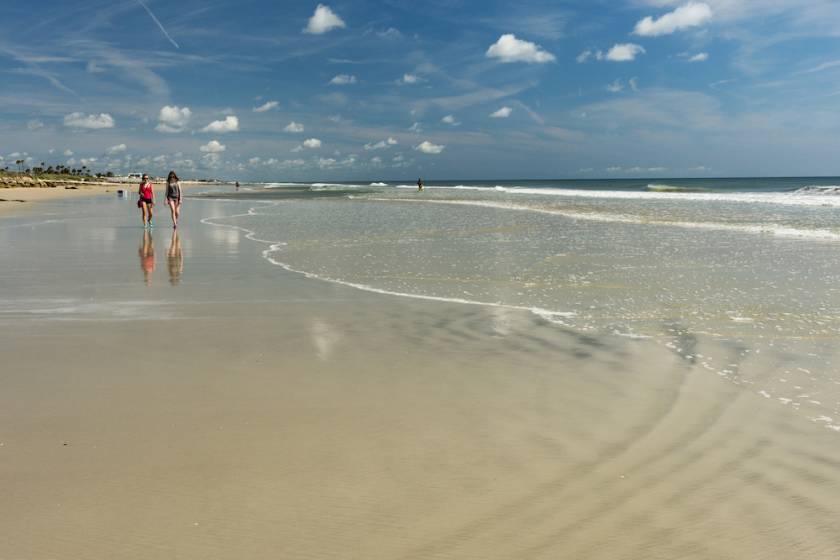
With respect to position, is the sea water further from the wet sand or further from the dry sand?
the dry sand

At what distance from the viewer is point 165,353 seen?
6.27 metres

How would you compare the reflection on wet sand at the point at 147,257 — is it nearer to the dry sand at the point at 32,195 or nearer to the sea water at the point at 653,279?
the sea water at the point at 653,279

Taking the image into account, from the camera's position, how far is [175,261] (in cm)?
1376

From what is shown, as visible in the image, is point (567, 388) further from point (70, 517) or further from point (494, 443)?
point (70, 517)

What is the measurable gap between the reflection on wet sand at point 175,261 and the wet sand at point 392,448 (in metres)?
3.84

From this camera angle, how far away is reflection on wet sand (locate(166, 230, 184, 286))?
11344 millimetres

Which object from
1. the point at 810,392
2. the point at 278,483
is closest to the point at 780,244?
the point at 810,392

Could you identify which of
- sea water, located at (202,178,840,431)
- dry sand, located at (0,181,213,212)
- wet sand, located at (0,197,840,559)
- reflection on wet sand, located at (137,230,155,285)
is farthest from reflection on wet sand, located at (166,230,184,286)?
dry sand, located at (0,181,213,212)

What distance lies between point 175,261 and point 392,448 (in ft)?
36.6

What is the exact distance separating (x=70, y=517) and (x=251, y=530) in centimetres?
96

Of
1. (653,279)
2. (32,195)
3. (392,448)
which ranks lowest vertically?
(392,448)

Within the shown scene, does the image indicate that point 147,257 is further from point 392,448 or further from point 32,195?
point 32,195

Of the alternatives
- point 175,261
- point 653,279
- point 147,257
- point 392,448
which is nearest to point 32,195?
point 147,257

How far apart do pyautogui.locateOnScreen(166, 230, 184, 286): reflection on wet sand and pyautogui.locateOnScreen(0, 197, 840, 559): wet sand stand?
3.84 meters
